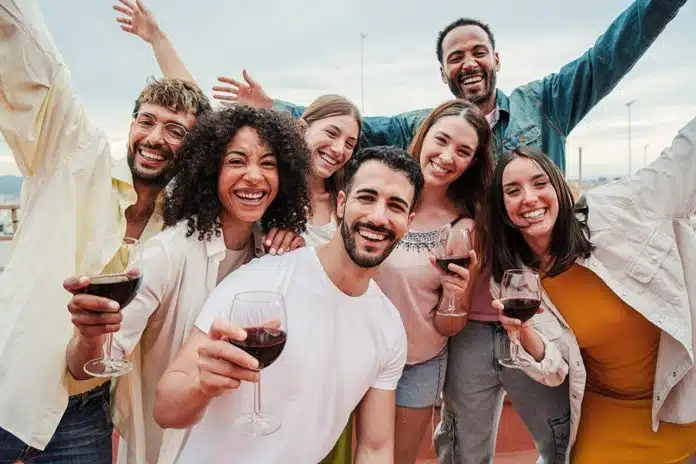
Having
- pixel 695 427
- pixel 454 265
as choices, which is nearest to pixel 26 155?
pixel 454 265

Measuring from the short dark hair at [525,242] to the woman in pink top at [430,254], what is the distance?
187mm

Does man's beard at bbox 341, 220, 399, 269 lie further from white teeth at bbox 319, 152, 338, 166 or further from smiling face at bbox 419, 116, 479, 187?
white teeth at bbox 319, 152, 338, 166

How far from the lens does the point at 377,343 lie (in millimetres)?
2131

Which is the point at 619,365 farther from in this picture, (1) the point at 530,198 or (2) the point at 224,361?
(2) the point at 224,361

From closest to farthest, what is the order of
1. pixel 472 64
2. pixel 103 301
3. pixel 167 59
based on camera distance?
pixel 103 301, pixel 167 59, pixel 472 64

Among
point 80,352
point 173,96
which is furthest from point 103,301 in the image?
point 173,96

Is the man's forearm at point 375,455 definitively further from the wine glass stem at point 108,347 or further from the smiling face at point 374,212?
the wine glass stem at point 108,347

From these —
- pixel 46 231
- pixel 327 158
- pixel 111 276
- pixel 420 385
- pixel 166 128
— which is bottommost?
pixel 420 385

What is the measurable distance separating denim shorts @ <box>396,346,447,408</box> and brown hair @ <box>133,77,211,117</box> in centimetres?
164

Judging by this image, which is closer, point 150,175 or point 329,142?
point 150,175

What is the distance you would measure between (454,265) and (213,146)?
1.16 metres

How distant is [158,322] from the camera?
2.09 meters

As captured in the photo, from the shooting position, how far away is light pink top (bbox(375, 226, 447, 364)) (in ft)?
8.66

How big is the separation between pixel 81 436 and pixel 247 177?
1.18 m
